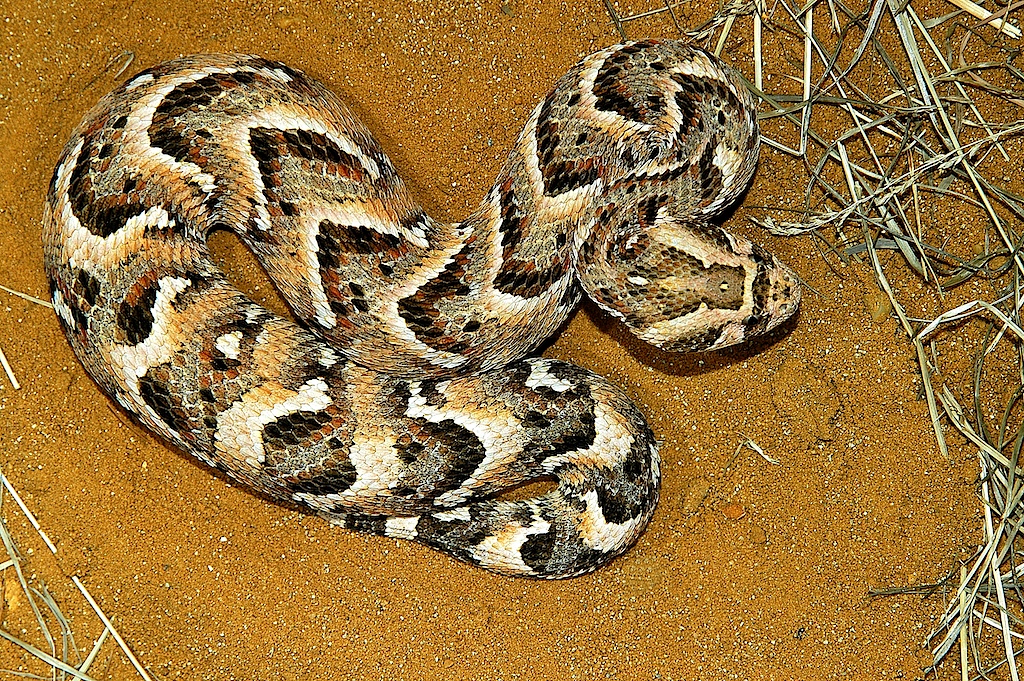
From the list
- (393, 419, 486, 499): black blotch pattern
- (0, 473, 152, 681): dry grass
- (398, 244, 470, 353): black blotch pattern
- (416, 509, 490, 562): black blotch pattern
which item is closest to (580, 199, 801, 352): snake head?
(398, 244, 470, 353): black blotch pattern

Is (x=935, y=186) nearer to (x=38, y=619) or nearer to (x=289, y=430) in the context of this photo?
(x=289, y=430)

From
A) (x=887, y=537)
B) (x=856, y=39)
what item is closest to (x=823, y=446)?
(x=887, y=537)

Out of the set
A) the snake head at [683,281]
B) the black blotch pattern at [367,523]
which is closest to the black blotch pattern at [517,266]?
the snake head at [683,281]

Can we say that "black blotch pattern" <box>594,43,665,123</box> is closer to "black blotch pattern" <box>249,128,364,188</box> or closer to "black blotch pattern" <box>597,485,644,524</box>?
"black blotch pattern" <box>249,128,364,188</box>

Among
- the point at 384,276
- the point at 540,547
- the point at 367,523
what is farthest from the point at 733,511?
the point at 384,276

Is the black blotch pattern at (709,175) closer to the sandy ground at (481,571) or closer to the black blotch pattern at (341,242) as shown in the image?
the sandy ground at (481,571)
